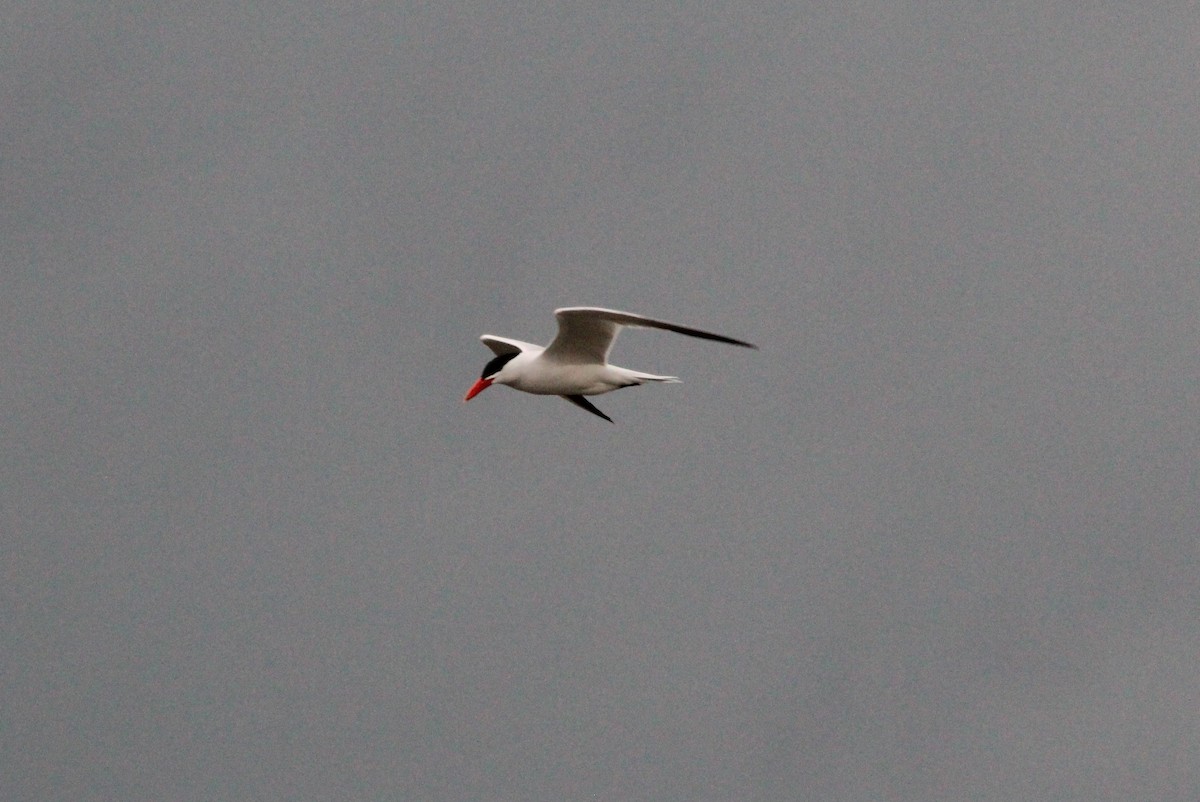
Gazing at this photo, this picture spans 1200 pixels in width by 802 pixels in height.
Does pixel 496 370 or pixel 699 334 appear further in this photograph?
pixel 496 370

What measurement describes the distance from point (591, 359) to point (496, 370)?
1.68 meters

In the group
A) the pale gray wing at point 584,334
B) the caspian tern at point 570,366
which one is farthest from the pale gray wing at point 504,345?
the pale gray wing at point 584,334

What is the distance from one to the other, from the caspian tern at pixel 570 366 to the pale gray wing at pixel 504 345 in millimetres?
289

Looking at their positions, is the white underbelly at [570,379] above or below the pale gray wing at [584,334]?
below

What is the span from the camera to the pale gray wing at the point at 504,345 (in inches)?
988

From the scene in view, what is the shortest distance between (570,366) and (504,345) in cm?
286

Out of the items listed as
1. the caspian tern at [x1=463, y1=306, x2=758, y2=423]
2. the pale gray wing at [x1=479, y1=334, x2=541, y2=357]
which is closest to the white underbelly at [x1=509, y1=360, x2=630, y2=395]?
the caspian tern at [x1=463, y1=306, x2=758, y2=423]

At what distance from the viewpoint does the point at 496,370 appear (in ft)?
79.8

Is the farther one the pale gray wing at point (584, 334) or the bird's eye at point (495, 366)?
the bird's eye at point (495, 366)

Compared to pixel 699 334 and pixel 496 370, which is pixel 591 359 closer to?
pixel 496 370

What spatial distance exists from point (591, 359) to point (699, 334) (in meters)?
4.59

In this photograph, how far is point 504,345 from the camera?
26016 millimetres

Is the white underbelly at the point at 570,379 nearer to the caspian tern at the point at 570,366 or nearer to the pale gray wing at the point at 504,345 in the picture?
the caspian tern at the point at 570,366

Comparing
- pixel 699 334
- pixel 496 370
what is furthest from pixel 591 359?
pixel 699 334
